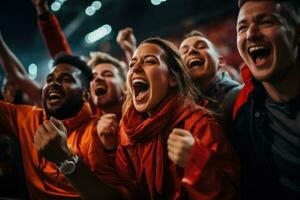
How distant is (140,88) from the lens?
2.03 meters

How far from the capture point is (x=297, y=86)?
162 cm

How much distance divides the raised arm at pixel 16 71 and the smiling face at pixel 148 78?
49.1 inches

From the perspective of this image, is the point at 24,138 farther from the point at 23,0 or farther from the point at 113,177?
the point at 23,0

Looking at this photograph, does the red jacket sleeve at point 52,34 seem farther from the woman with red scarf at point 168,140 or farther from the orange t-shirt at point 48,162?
the woman with red scarf at point 168,140

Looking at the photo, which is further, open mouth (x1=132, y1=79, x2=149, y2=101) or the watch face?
open mouth (x1=132, y1=79, x2=149, y2=101)

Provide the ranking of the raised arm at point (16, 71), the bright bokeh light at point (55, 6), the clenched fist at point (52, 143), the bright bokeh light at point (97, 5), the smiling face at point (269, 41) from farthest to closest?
the bright bokeh light at point (97, 5)
the bright bokeh light at point (55, 6)
the raised arm at point (16, 71)
the clenched fist at point (52, 143)
the smiling face at point (269, 41)

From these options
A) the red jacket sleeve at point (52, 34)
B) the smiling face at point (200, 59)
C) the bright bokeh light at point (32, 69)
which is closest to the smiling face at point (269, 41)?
the smiling face at point (200, 59)

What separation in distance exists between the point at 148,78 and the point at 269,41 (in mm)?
704

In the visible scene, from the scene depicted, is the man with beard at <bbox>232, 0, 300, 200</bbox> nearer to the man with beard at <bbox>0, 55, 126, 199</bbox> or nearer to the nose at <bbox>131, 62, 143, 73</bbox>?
the nose at <bbox>131, 62, 143, 73</bbox>

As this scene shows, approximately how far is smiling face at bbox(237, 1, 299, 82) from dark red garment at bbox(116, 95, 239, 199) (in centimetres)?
39

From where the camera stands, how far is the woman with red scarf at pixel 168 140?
1.49 meters

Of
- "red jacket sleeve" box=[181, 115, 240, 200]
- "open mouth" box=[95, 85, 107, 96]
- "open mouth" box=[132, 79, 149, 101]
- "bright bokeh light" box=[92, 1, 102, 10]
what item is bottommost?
"red jacket sleeve" box=[181, 115, 240, 200]

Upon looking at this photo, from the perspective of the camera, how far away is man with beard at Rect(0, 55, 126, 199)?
5.62 feet

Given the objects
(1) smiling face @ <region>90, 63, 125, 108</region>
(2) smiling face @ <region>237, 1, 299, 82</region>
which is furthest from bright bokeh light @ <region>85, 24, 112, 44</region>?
(2) smiling face @ <region>237, 1, 299, 82</region>
